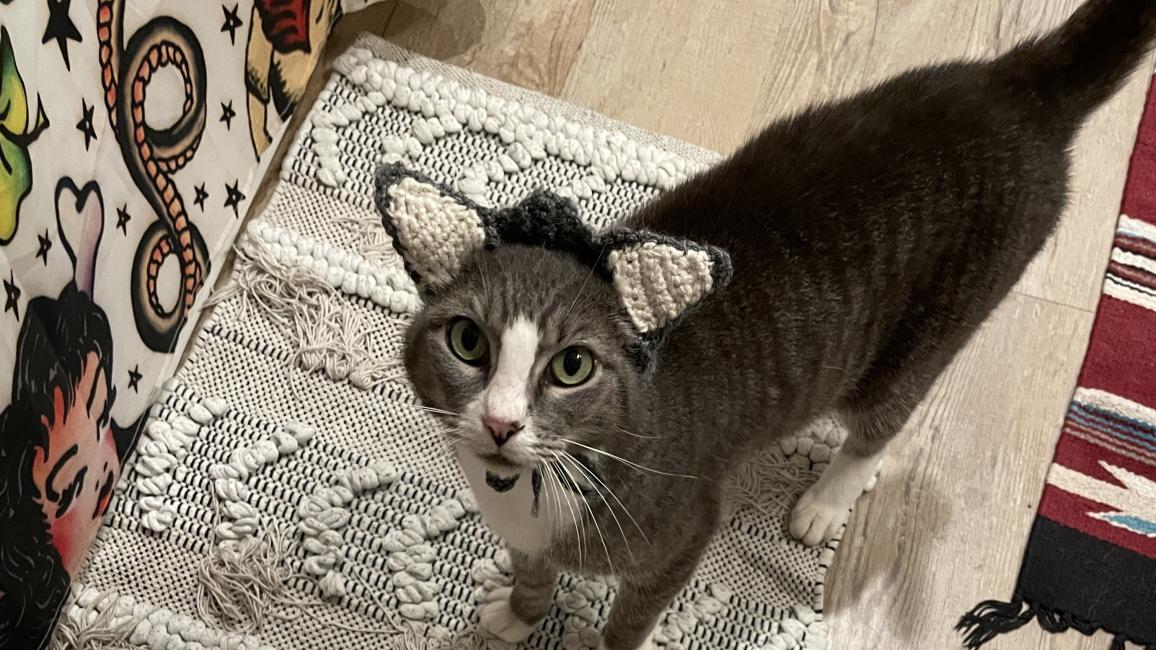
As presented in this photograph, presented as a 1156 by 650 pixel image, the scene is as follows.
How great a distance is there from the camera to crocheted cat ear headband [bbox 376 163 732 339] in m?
0.65

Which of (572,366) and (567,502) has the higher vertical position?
(572,366)

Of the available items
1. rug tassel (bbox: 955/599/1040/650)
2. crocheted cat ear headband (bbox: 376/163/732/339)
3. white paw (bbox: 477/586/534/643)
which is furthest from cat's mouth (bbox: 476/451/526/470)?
rug tassel (bbox: 955/599/1040/650)

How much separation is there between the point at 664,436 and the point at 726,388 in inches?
3.5

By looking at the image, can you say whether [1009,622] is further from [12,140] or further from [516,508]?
[12,140]

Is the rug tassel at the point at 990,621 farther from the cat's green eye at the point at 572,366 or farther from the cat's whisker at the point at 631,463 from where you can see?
the cat's green eye at the point at 572,366

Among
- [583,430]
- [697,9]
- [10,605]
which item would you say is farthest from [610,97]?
[10,605]

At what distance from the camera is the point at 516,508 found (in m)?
0.82

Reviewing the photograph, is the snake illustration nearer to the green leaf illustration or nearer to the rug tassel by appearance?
the green leaf illustration

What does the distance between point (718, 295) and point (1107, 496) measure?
2.25 feet

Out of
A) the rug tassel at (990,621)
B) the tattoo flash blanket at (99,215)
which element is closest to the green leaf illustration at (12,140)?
the tattoo flash blanket at (99,215)

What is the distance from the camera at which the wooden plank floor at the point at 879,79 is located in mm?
1149

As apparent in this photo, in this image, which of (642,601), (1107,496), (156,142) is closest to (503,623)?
(642,601)

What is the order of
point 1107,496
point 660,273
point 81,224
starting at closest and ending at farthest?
point 660,273
point 81,224
point 1107,496

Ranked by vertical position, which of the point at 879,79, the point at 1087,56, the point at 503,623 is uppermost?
the point at 879,79
